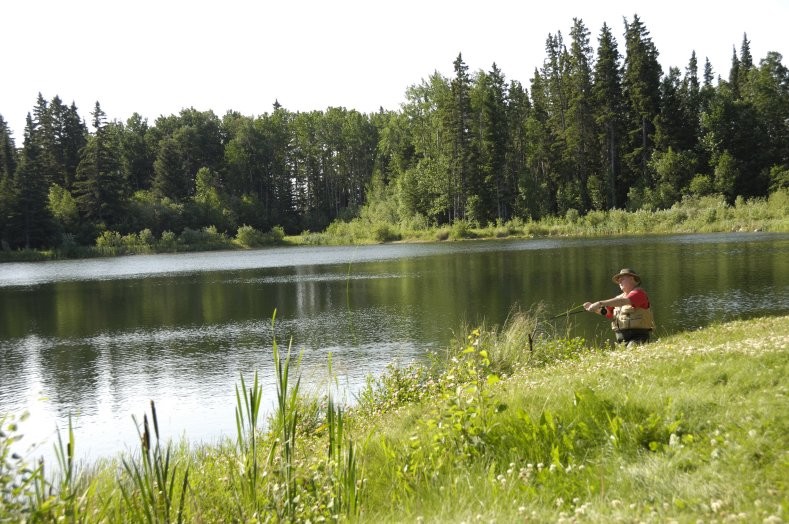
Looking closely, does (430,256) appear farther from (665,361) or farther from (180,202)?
(180,202)

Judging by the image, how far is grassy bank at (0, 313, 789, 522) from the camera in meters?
3.96

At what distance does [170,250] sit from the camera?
84125mm

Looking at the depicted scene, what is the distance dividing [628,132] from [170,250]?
197 ft

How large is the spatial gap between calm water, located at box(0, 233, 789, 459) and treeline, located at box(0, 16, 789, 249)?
2883 centimetres

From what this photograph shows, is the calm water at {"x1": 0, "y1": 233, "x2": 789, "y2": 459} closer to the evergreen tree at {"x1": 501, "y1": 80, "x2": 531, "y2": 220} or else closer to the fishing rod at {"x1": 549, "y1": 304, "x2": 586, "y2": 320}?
the fishing rod at {"x1": 549, "y1": 304, "x2": 586, "y2": 320}

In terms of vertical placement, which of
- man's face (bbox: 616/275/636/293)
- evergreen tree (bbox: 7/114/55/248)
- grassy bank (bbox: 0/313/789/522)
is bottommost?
grassy bank (bbox: 0/313/789/522)

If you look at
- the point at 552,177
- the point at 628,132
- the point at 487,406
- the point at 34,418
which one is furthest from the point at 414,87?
the point at 487,406

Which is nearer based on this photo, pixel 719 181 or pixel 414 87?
pixel 719 181

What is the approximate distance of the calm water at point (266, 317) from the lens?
13906mm

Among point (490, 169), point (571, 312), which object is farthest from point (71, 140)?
point (571, 312)

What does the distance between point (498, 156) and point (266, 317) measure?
55757mm

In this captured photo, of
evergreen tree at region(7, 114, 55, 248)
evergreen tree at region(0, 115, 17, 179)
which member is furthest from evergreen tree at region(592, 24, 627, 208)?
evergreen tree at region(0, 115, 17, 179)

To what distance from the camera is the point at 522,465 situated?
511 centimetres

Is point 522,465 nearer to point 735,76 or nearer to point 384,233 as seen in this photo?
point 384,233
